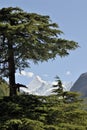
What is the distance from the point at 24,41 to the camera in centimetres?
2025

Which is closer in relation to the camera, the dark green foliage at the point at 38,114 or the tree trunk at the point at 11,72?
the dark green foliage at the point at 38,114

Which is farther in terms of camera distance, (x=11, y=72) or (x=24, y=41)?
(x=11, y=72)

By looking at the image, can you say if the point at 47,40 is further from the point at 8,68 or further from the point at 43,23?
the point at 8,68

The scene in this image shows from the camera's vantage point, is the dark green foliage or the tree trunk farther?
the tree trunk

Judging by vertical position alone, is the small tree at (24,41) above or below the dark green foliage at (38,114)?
above

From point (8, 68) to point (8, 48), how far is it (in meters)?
2.17

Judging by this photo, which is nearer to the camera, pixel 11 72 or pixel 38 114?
pixel 38 114

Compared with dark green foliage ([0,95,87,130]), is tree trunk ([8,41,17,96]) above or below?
above

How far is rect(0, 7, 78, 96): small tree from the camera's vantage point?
20422 mm

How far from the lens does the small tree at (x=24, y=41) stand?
20422 millimetres

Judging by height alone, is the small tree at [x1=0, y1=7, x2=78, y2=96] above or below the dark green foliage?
above

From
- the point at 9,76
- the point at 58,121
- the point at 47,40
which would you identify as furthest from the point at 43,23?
the point at 58,121

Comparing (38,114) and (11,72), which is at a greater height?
(11,72)

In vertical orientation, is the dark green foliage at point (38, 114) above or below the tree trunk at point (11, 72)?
below
